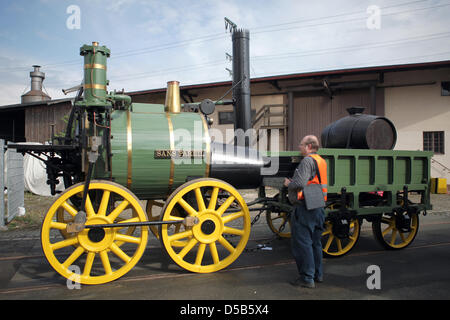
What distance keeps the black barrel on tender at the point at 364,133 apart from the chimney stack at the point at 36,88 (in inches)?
1210

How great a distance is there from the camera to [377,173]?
5.34 meters

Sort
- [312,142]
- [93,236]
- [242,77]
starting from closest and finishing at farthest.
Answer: [93,236]
[312,142]
[242,77]

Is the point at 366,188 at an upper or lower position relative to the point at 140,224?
upper

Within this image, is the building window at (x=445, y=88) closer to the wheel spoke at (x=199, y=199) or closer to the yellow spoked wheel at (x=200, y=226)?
the yellow spoked wheel at (x=200, y=226)

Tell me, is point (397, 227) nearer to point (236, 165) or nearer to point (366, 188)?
point (366, 188)

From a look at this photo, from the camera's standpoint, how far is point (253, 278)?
14.0 ft

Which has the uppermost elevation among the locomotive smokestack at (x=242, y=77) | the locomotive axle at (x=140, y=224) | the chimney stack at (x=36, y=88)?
the chimney stack at (x=36, y=88)

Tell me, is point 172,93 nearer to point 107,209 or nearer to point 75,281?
point 107,209

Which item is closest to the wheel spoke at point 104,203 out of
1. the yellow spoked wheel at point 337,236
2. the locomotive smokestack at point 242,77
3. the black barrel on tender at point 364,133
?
the yellow spoked wheel at point 337,236

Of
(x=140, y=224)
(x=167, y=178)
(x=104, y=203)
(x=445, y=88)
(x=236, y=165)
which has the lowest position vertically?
(x=140, y=224)

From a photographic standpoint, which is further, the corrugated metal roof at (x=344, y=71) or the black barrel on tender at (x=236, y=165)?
the corrugated metal roof at (x=344, y=71)

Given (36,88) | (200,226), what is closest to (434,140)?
(200,226)

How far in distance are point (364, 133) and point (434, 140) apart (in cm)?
1049

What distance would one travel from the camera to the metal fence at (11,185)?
7.33 metres
